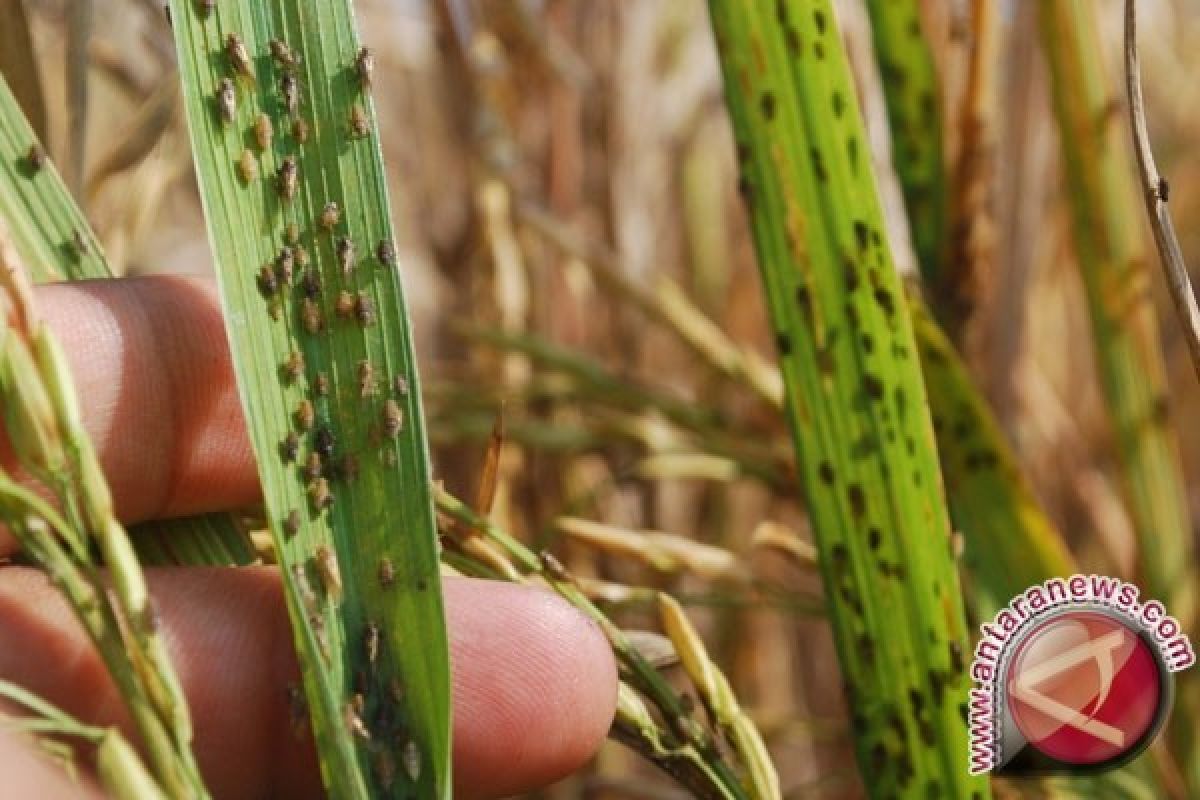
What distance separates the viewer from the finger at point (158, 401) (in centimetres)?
71

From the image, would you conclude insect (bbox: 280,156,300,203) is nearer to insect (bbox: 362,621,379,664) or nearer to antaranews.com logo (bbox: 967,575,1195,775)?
insect (bbox: 362,621,379,664)

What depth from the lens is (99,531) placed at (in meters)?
0.47

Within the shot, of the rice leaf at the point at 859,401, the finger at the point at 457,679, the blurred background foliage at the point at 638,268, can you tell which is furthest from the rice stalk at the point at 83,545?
the blurred background foliage at the point at 638,268

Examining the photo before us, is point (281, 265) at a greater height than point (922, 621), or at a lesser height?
greater

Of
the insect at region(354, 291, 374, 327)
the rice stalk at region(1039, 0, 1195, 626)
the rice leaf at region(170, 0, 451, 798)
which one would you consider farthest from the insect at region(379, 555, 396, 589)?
the rice stalk at region(1039, 0, 1195, 626)

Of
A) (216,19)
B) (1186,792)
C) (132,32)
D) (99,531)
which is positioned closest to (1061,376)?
(1186,792)

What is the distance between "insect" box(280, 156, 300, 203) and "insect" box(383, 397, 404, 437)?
0.10 meters

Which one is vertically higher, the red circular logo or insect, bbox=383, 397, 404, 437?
insect, bbox=383, 397, 404, 437

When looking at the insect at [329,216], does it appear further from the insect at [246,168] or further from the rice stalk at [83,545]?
the rice stalk at [83,545]

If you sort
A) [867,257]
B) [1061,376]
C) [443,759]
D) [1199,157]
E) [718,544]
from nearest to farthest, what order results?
1. [443,759]
2. [867,257]
3. [718,544]
4. [1061,376]
5. [1199,157]

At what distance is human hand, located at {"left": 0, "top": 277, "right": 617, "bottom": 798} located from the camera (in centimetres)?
70

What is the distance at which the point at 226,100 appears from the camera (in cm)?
61

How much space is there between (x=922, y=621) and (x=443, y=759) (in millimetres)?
261

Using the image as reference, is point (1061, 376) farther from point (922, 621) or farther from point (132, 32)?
point (132, 32)
